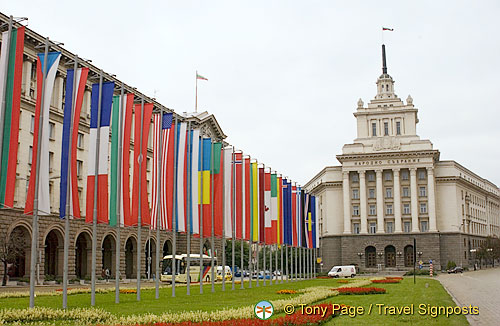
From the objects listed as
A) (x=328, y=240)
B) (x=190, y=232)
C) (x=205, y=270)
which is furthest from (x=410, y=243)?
(x=190, y=232)

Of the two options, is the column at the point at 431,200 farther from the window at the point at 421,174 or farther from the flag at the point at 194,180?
the flag at the point at 194,180

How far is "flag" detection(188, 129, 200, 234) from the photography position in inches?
1384

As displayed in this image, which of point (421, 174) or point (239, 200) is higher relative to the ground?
point (421, 174)

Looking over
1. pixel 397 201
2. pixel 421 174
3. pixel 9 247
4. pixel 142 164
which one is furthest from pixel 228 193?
pixel 421 174

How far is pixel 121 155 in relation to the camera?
2902 centimetres

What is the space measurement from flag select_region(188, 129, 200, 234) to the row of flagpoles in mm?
57

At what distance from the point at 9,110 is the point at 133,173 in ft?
33.7

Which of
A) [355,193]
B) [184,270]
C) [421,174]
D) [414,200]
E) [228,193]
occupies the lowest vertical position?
[184,270]

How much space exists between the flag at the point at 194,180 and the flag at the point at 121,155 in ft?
20.9

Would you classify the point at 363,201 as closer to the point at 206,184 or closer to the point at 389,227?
the point at 389,227

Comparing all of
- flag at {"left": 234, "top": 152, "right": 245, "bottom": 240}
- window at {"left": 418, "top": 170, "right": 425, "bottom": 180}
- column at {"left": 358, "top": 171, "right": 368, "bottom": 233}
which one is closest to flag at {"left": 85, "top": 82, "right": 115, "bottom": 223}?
flag at {"left": 234, "top": 152, "right": 245, "bottom": 240}

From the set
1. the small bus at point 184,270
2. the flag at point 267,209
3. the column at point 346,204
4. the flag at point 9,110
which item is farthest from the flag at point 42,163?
the column at point 346,204

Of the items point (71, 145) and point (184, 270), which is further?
point (184, 270)

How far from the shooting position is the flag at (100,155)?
2688cm
